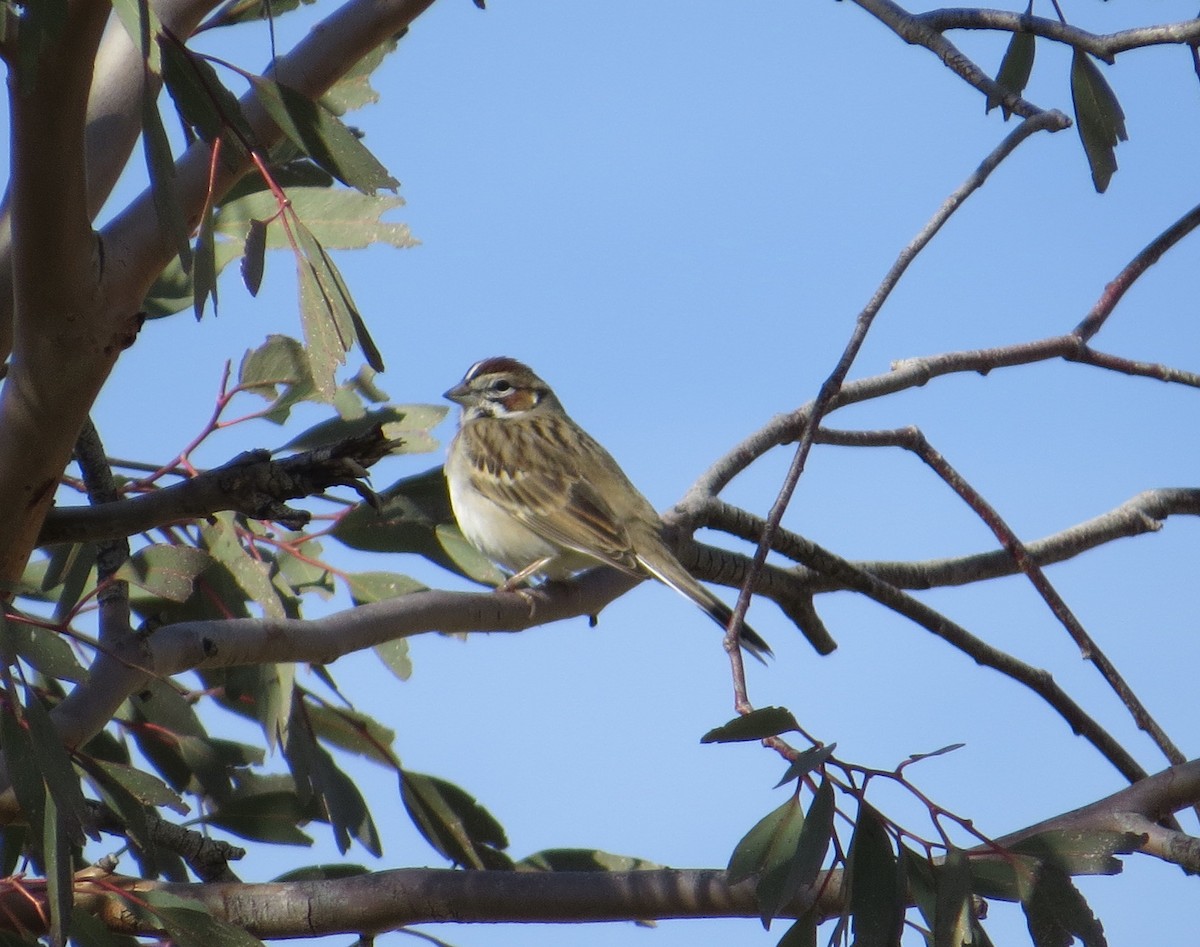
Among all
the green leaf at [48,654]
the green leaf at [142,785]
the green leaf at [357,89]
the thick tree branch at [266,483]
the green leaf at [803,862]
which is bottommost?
the green leaf at [803,862]

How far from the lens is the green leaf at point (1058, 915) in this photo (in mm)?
1921

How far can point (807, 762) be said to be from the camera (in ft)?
5.52

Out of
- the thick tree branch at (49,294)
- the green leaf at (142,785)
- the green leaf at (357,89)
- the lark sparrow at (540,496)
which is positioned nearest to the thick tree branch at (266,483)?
the thick tree branch at (49,294)

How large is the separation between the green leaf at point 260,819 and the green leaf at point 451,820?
0.24 m

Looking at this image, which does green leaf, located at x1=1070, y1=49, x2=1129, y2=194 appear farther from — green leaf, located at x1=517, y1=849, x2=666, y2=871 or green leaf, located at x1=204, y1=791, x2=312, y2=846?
green leaf, located at x1=204, y1=791, x2=312, y2=846

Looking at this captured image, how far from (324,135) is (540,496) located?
2392 mm

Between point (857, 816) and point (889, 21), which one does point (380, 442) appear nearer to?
point (857, 816)

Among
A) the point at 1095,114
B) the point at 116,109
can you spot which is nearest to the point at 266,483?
the point at 116,109

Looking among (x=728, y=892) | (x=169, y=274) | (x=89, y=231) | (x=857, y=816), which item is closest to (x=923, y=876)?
(x=857, y=816)

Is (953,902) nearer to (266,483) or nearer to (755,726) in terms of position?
(755,726)

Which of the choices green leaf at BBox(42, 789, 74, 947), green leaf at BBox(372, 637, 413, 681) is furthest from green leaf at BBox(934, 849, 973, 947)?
green leaf at BBox(372, 637, 413, 681)

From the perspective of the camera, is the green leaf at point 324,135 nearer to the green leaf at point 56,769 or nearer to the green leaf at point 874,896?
the green leaf at point 56,769

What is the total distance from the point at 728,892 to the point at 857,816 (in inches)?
18.5

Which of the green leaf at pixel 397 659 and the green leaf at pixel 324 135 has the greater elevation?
the green leaf at pixel 324 135
